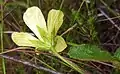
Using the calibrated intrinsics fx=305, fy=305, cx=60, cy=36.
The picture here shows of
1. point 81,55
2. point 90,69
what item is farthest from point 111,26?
point 81,55

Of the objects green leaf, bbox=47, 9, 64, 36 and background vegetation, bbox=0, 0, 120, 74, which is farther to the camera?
background vegetation, bbox=0, 0, 120, 74

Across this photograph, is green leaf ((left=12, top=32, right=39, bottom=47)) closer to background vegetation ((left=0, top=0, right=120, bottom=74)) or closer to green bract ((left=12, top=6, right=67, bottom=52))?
green bract ((left=12, top=6, right=67, bottom=52))

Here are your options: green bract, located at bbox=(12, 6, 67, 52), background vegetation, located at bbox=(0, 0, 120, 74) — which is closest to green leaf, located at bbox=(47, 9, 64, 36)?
green bract, located at bbox=(12, 6, 67, 52)

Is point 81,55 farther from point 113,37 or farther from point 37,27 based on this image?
point 113,37

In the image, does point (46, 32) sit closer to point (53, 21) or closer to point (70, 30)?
point (53, 21)

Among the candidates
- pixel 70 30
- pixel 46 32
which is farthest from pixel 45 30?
pixel 70 30

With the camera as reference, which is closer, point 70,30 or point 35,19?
point 35,19

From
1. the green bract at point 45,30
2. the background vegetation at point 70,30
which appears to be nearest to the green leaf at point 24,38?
the green bract at point 45,30
